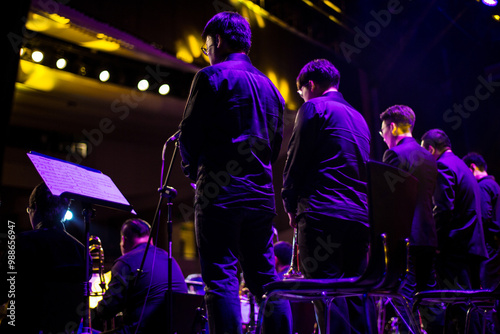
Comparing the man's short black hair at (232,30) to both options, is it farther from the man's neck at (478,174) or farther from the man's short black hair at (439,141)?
the man's neck at (478,174)

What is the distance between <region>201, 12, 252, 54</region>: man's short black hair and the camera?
230cm

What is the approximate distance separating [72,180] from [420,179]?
2.26 meters

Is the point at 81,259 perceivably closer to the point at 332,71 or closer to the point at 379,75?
the point at 332,71

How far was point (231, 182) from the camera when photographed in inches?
77.4

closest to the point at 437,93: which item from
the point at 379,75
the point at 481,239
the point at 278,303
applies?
the point at 379,75

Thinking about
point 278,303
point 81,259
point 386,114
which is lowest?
point 278,303

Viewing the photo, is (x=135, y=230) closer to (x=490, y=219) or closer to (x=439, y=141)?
(x=439, y=141)

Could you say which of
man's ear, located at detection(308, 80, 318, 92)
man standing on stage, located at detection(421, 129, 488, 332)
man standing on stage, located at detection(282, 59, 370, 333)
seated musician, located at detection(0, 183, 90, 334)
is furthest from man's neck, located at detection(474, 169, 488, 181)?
seated musician, located at detection(0, 183, 90, 334)

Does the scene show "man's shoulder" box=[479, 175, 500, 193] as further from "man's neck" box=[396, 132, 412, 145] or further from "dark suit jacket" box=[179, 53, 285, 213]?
"dark suit jacket" box=[179, 53, 285, 213]

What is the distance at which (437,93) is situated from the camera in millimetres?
7895

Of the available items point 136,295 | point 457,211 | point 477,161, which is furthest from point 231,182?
point 477,161

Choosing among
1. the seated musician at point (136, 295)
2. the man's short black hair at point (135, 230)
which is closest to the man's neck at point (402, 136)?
the seated musician at point (136, 295)

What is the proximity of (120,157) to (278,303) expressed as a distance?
816 cm

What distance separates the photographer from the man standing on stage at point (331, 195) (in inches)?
91.4
